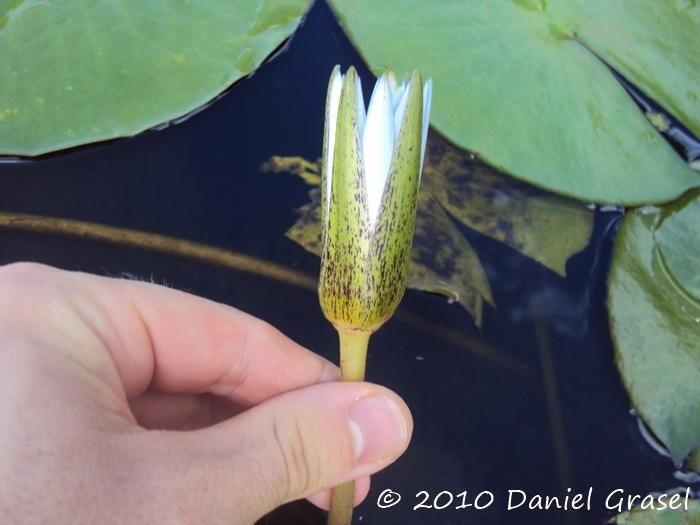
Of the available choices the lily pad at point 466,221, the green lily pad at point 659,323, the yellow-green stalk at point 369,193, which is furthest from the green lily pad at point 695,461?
the yellow-green stalk at point 369,193

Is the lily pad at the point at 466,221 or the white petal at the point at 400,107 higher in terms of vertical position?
the white petal at the point at 400,107

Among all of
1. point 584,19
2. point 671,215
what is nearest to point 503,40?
point 584,19

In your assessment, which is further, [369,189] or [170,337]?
[170,337]

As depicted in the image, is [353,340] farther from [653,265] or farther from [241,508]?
[653,265]

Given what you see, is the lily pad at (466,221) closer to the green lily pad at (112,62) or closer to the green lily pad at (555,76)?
the green lily pad at (555,76)

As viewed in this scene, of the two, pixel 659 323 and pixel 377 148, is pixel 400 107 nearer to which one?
pixel 377 148

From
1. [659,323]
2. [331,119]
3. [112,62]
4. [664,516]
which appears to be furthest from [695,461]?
[112,62]
